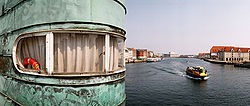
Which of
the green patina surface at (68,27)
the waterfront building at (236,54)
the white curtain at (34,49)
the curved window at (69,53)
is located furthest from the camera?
the waterfront building at (236,54)

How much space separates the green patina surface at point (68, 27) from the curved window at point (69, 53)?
212mm

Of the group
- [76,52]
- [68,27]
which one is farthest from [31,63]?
[68,27]

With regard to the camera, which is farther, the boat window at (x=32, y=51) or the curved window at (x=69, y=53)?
the boat window at (x=32, y=51)

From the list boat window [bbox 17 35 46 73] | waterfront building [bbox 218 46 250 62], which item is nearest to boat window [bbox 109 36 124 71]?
boat window [bbox 17 35 46 73]

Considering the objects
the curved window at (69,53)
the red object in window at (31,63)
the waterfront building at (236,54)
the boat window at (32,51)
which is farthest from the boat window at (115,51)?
the waterfront building at (236,54)

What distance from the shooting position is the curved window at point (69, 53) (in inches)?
127

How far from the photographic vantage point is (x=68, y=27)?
3.10m

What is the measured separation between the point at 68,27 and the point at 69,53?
0.72m

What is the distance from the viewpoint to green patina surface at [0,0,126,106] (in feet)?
10.2

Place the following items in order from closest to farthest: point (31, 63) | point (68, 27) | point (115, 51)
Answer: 1. point (68, 27)
2. point (31, 63)
3. point (115, 51)

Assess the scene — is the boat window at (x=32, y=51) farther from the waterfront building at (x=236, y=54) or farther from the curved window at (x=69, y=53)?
the waterfront building at (x=236, y=54)

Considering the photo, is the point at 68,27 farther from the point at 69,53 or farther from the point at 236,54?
the point at 236,54

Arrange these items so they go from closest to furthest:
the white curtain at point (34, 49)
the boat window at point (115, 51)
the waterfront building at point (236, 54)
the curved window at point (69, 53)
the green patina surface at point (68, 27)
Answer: the green patina surface at point (68, 27)
the curved window at point (69, 53)
the white curtain at point (34, 49)
the boat window at point (115, 51)
the waterfront building at point (236, 54)

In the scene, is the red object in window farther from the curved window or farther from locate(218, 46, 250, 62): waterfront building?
locate(218, 46, 250, 62): waterfront building
